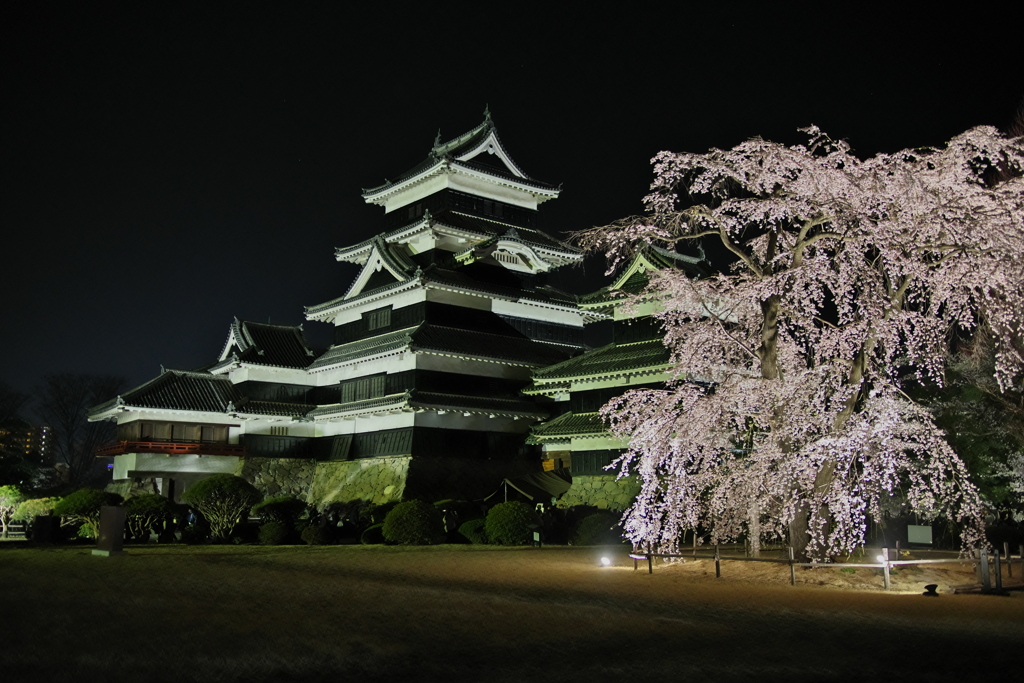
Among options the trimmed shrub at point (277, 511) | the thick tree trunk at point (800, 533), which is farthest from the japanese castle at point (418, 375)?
the thick tree trunk at point (800, 533)

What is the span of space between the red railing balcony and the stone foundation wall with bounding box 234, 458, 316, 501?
89 centimetres

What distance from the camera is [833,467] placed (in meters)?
18.2

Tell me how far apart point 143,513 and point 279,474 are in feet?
44.9

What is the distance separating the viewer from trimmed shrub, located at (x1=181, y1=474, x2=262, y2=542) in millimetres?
28906

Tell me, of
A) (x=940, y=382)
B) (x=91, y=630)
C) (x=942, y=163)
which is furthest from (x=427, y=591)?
(x=942, y=163)

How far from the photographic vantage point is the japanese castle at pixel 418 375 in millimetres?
37594

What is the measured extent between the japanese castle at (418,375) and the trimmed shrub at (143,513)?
9993mm

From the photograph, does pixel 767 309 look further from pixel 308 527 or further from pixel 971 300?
pixel 308 527

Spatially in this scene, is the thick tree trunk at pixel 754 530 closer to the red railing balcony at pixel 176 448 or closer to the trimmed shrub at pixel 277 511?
the trimmed shrub at pixel 277 511

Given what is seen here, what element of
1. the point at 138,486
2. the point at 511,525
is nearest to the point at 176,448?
the point at 138,486

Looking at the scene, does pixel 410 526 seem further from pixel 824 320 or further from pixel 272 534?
pixel 824 320

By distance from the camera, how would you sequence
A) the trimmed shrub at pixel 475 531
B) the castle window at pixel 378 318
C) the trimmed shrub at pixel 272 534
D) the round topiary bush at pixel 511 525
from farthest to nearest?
1. the castle window at pixel 378 318
2. the trimmed shrub at pixel 272 534
3. the trimmed shrub at pixel 475 531
4. the round topiary bush at pixel 511 525

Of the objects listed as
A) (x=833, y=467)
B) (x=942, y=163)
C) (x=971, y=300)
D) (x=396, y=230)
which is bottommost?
(x=833, y=467)

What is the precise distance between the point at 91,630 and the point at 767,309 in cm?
1507
